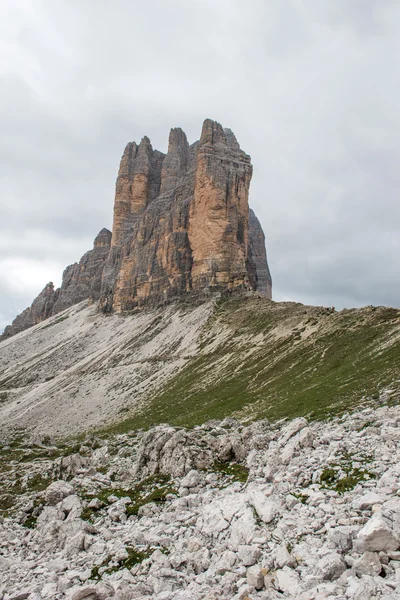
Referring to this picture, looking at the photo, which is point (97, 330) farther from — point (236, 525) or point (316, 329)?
point (236, 525)

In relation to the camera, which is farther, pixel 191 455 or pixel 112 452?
pixel 112 452

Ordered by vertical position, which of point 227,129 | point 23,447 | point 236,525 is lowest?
point 23,447

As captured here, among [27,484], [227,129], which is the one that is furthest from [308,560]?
[227,129]

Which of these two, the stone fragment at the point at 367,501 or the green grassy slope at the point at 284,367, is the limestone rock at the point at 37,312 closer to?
the green grassy slope at the point at 284,367

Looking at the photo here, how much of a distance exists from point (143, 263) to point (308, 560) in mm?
117620

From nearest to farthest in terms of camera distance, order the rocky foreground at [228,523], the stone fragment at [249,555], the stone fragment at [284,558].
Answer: the rocky foreground at [228,523], the stone fragment at [284,558], the stone fragment at [249,555]

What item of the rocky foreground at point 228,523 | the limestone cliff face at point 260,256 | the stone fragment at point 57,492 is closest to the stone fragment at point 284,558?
the rocky foreground at point 228,523

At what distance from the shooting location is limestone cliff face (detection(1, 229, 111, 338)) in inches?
7072

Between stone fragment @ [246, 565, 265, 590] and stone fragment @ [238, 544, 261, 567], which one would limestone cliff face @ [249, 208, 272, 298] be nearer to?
stone fragment @ [238, 544, 261, 567]

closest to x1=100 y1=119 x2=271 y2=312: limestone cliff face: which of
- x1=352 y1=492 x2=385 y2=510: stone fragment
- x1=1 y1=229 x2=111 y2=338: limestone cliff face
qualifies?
x1=1 y1=229 x2=111 y2=338: limestone cliff face

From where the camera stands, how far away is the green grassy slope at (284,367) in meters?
28.0

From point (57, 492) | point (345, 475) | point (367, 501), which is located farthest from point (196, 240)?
point (367, 501)

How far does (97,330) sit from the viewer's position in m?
114

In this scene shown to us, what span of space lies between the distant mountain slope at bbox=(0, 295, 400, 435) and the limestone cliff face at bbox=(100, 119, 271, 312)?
31.9ft
